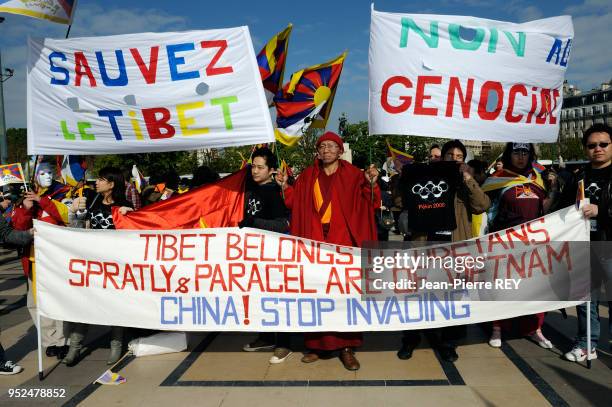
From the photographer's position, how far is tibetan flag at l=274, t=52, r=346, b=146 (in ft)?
18.9

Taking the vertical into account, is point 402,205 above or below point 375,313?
above

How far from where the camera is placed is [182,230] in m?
4.14

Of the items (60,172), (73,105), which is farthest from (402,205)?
(60,172)

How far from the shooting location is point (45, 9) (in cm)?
409

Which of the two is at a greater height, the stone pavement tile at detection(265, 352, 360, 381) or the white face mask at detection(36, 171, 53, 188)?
the white face mask at detection(36, 171, 53, 188)

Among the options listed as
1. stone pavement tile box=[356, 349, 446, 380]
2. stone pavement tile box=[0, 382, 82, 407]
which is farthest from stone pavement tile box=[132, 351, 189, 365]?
stone pavement tile box=[356, 349, 446, 380]

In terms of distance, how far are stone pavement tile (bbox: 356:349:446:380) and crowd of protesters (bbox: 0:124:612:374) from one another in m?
0.10

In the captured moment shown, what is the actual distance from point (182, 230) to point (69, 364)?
1597 millimetres

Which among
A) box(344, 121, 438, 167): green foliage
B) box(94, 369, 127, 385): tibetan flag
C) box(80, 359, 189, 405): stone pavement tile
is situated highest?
box(344, 121, 438, 167): green foliage

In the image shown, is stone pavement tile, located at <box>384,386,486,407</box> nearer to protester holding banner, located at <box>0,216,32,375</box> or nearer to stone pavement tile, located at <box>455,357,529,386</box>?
stone pavement tile, located at <box>455,357,529,386</box>

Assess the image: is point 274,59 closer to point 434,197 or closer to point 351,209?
point 351,209

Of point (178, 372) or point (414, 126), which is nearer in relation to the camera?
point (414, 126)

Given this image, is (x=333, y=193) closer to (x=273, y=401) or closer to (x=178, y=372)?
(x=273, y=401)

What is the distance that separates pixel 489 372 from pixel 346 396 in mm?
1261
